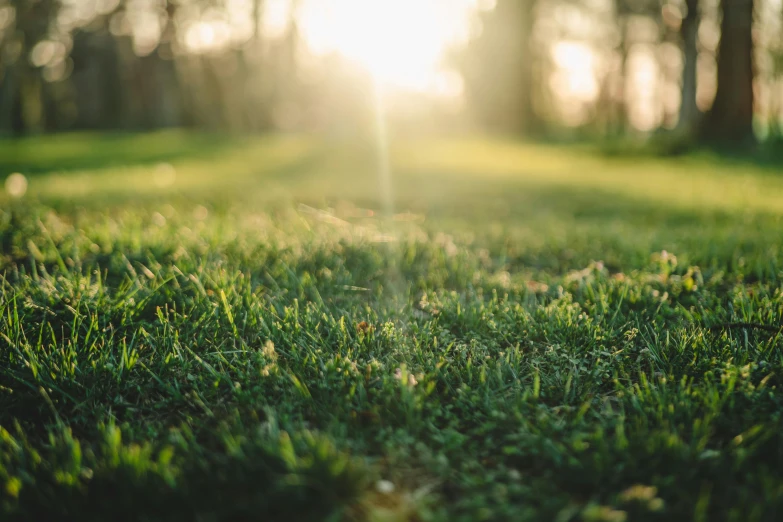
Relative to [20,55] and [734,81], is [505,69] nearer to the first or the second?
[734,81]

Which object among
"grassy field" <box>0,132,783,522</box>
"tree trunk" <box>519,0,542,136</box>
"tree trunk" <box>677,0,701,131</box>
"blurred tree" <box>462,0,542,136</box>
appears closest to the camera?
"grassy field" <box>0,132,783,522</box>

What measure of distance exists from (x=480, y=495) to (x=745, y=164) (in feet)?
37.1

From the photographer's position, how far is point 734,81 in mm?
12406

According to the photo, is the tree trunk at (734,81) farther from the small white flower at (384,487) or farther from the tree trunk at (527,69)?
the small white flower at (384,487)

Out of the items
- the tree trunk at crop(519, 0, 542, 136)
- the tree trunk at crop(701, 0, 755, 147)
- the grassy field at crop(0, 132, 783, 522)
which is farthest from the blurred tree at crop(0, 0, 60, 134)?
the tree trunk at crop(701, 0, 755, 147)

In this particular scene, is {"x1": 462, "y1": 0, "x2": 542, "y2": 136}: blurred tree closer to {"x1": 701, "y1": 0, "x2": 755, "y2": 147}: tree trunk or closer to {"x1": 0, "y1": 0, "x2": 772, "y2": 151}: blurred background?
{"x1": 0, "y1": 0, "x2": 772, "y2": 151}: blurred background

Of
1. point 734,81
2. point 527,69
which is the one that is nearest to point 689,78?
point 734,81

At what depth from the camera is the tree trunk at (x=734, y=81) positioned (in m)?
12.3

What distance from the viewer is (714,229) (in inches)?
193

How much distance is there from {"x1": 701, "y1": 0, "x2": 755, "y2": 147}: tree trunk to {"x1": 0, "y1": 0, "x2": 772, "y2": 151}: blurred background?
93cm

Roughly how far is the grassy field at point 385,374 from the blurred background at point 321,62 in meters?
10.6

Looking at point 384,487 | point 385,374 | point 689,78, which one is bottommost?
point 384,487

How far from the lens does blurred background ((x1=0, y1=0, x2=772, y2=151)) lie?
17.5 meters

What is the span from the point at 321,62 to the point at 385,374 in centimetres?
2559
